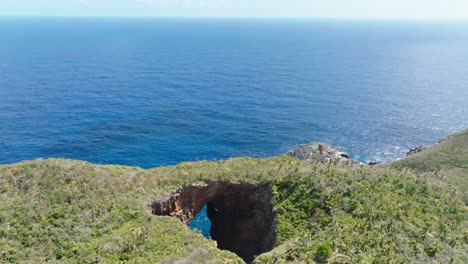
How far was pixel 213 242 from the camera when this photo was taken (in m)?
34.6

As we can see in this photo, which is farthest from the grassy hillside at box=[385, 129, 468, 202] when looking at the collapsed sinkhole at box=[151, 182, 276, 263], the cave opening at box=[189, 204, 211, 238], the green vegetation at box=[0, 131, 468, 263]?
the cave opening at box=[189, 204, 211, 238]

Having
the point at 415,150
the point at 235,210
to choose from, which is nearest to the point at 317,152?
the point at 415,150

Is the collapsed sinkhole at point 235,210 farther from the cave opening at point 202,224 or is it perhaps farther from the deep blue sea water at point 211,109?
the deep blue sea water at point 211,109

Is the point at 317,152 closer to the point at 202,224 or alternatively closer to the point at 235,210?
the point at 202,224

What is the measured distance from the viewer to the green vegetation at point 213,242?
30.8 metres

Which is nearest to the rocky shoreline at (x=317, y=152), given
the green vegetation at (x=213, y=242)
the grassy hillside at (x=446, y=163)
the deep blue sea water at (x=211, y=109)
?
the deep blue sea water at (x=211, y=109)

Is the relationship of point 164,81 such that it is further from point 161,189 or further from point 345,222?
point 345,222

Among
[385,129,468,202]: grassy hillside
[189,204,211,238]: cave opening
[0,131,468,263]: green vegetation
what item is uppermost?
[0,131,468,263]: green vegetation

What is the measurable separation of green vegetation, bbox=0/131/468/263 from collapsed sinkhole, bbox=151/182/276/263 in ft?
3.51

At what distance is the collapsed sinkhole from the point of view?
41.2m

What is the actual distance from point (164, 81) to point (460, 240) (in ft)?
382

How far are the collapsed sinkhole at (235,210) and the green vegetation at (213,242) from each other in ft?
3.51

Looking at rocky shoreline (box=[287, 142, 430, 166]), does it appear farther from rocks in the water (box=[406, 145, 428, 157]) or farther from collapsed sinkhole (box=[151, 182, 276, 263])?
collapsed sinkhole (box=[151, 182, 276, 263])

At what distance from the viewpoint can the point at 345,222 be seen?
3469 centimetres
